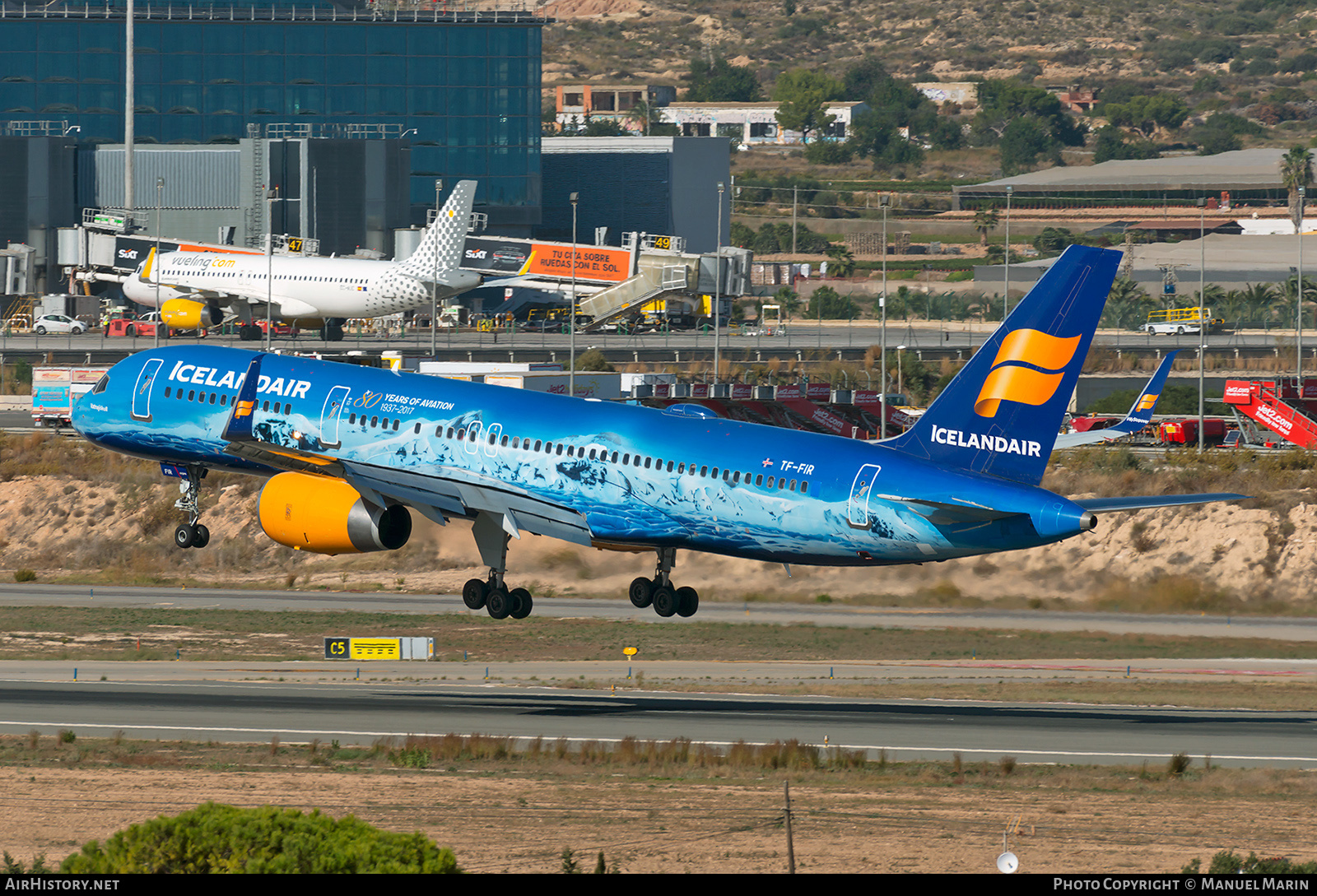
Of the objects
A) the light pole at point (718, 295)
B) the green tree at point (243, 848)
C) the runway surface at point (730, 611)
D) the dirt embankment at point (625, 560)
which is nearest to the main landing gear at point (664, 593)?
the dirt embankment at point (625, 560)

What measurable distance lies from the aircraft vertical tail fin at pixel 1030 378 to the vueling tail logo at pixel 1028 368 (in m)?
0.02

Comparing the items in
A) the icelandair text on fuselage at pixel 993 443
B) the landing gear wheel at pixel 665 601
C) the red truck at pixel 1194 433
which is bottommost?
the red truck at pixel 1194 433

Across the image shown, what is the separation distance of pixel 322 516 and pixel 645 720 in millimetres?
14899

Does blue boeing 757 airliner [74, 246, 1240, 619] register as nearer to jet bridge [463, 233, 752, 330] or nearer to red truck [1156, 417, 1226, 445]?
red truck [1156, 417, 1226, 445]

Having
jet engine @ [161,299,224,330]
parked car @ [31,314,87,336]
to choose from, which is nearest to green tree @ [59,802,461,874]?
jet engine @ [161,299,224,330]

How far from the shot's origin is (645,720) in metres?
60.4

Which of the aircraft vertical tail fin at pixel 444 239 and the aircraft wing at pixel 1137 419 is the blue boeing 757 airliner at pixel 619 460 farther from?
the aircraft vertical tail fin at pixel 444 239

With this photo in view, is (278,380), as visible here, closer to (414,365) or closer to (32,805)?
(32,805)

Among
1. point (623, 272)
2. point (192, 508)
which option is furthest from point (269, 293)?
point (192, 508)

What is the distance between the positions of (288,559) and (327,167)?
82783 mm

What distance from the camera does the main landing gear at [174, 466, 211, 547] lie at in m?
57.2

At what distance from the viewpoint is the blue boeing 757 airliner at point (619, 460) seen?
153 ft
